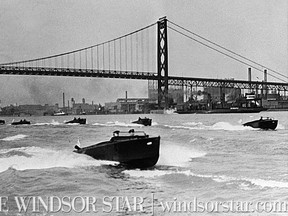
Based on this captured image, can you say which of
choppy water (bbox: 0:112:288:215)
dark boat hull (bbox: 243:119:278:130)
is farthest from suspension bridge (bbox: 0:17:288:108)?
dark boat hull (bbox: 243:119:278:130)

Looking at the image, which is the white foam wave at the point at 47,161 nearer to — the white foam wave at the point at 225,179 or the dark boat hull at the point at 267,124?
the white foam wave at the point at 225,179

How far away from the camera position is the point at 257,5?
512 cm

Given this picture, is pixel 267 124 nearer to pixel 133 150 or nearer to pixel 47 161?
pixel 133 150

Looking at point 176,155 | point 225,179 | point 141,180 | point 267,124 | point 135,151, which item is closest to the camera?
point 225,179

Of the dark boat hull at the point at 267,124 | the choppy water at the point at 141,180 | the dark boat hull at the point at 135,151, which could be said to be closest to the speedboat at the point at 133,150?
the dark boat hull at the point at 135,151

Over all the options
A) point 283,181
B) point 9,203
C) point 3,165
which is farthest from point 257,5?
point 3,165

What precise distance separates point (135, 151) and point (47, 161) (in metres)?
1.98

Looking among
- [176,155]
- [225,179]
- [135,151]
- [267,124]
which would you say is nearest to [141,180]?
[135,151]

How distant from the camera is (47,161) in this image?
754 centimetres

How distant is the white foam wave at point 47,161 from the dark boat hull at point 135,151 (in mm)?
311

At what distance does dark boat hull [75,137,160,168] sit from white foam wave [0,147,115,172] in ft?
1.02

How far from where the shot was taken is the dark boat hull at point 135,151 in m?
6.53

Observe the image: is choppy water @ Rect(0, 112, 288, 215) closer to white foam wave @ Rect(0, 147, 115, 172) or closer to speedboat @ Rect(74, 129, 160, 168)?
white foam wave @ Rect(0, 147, 115, 172)

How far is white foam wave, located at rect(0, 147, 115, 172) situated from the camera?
6.54 m
